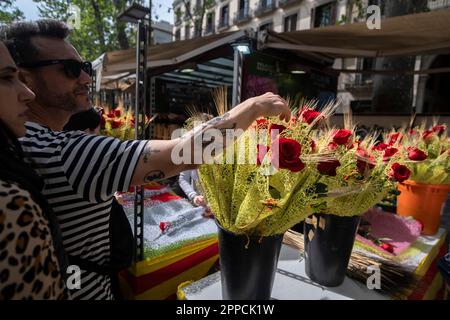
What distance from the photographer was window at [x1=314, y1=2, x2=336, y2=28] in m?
15.7

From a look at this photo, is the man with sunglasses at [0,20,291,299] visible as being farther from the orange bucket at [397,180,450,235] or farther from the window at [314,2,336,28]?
the window at [314,2,336,28]

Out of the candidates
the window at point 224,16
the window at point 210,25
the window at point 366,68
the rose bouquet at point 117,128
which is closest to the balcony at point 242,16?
the window at point 224,16

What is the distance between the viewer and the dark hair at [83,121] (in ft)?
5.29

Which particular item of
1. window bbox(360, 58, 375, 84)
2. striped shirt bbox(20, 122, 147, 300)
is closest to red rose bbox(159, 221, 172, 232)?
striped shirt bbox(20, 122, 147, 300)

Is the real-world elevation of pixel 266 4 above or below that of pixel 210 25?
below

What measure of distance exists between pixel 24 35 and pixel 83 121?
63cm

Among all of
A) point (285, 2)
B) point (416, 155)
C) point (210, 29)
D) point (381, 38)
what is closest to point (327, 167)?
point (416, 155)

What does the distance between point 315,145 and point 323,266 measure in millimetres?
638

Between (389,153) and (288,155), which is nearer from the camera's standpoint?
(288,155)

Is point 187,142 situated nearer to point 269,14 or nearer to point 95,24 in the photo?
point 95,24

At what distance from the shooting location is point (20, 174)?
Result: 0.73m

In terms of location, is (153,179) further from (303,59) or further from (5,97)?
(303,59)

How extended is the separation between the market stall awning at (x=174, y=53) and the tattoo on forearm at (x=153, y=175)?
12.6 ft
